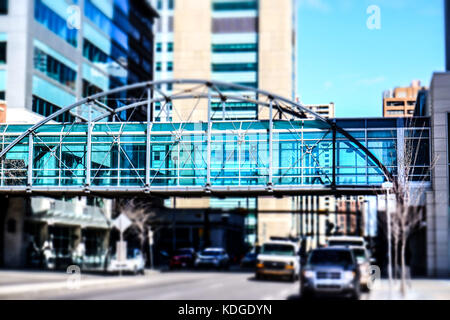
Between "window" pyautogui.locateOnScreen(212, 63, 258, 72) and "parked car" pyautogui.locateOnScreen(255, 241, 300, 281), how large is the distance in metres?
49.8

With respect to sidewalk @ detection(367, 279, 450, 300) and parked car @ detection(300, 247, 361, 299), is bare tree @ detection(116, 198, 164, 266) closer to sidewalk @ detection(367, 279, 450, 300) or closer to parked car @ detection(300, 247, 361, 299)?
sidewalk @ detection(367, 279, 450, 300)

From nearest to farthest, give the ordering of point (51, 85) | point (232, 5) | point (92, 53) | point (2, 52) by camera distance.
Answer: point (232, 5), point (2, 52), point (51, 85), point (92, 53)

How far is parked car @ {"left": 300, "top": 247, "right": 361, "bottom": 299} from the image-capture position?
85.8ft

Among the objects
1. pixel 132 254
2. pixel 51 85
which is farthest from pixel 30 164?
pixel 51 85

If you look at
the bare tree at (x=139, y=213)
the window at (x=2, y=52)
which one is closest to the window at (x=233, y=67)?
the bare tree at (x=139, y=213)

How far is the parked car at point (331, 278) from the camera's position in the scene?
2614cm

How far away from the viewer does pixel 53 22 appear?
57.6 metres

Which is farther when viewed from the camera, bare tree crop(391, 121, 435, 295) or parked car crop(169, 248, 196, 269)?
parked car crop(169, 248, 196, 269)

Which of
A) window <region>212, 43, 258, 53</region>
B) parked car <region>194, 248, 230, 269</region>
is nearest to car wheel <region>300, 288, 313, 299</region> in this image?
parked car <region>194, 248, 230, 269</region>

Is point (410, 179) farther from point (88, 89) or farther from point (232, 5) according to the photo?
point (88, 89)

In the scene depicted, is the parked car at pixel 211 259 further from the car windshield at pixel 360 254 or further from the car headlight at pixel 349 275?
the car headlight at pixel 349 275

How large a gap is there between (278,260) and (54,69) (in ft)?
89.2

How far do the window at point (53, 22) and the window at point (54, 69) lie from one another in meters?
2.31
